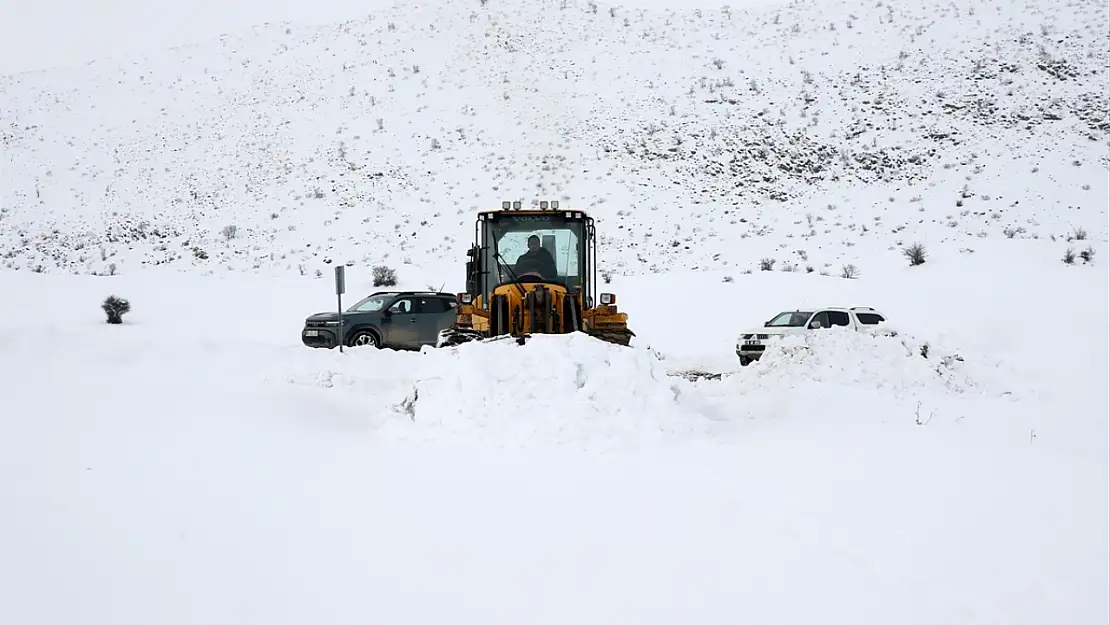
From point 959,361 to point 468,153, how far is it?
1178 inches

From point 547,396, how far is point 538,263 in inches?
113

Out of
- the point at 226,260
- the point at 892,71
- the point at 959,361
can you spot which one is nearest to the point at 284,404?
the point at 959,361

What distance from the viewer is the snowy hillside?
33.7m

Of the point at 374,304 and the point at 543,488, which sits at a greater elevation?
the point at 374,304

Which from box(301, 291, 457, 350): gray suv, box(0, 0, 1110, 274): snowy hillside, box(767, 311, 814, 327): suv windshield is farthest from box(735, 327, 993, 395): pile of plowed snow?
box(0, 0, 1110, 274): snowy hillside

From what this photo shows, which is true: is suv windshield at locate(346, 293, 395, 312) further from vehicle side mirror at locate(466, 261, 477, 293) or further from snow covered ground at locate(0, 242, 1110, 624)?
vehicle side mirror at locate(466, 261, 477, 293)

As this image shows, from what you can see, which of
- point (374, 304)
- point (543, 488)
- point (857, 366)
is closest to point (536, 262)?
point (543, 488)

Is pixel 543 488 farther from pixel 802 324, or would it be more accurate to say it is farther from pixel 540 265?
pixel 802 324

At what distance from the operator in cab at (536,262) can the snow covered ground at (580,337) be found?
78.4 inches

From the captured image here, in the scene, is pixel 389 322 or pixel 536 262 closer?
pixel 536 262

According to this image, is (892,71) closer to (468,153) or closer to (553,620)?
(468,153)

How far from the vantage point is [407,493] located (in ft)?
22.1

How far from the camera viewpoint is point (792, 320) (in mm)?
18609

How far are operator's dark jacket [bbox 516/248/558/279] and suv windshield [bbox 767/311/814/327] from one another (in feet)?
29.1
